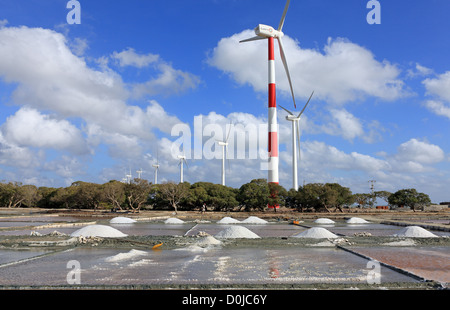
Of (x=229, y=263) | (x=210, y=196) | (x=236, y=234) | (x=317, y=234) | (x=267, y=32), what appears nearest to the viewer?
(x=229, y=263)

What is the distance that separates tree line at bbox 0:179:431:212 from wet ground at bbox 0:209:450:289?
38.8 meters

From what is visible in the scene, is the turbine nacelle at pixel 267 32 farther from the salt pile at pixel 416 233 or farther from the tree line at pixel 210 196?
the salt pile at pixel 416 233

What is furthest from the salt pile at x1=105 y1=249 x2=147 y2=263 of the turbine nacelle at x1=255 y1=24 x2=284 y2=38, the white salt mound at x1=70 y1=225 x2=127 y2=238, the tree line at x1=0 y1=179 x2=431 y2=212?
the turbine nacelle at x1=255 y1=24 x2=284 y2=38

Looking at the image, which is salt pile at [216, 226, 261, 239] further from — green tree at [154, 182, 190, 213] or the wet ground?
green tree at [154, 182, 190, 213]

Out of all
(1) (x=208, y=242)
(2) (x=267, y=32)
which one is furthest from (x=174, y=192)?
(1) (x=208, y=242)

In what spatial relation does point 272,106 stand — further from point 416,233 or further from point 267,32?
point 416,233

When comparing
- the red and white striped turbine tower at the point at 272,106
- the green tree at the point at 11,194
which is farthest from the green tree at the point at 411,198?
the green tree at the point at 11,194

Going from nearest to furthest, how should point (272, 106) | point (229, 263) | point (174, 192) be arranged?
point (229, 263) → point (174, 192) → point (272, 106)

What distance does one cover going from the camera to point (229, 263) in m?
15.2

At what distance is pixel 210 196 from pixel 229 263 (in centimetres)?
5307
